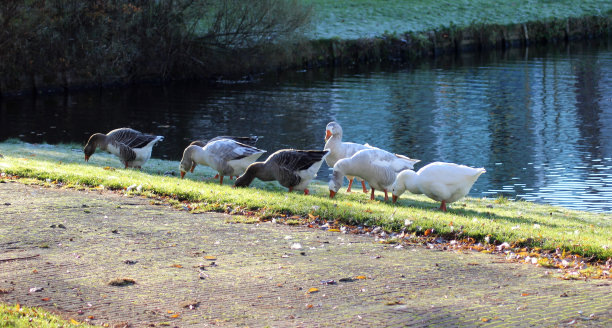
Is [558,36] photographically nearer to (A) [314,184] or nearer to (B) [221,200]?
(A) [314,184]

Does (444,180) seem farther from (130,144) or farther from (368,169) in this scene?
(130,144)

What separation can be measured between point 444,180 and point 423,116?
2305cm

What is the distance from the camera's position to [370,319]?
776 cm

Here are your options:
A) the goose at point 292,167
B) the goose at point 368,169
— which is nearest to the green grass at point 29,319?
the goose at point 292,167

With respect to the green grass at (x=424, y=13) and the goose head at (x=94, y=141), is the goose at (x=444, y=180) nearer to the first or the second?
the goose head at (x=94, y=141)

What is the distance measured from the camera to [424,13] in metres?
68.4

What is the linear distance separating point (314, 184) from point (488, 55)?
46.9 meters

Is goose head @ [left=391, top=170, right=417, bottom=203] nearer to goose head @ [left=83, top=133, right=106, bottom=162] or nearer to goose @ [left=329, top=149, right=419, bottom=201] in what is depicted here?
goose @ [left=329, top=149, right=419, bottom=201]

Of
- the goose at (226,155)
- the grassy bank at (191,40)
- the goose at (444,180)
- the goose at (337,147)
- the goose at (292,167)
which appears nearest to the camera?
the goose at (444,180)

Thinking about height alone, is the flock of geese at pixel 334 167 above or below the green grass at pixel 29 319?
above

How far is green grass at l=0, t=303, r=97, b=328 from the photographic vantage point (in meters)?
7.20

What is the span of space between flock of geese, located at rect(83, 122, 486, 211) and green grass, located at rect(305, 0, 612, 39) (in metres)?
40.9

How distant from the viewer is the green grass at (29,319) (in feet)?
23.6

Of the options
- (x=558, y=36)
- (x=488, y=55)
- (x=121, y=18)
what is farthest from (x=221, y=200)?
(x=558, y=36)
